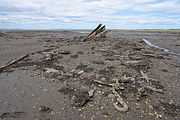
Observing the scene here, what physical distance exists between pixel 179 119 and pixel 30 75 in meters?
7.17

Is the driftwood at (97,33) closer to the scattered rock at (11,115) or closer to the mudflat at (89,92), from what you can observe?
the mudflat at (89,92)

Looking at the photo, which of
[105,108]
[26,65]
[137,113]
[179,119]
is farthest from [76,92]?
[26,65]

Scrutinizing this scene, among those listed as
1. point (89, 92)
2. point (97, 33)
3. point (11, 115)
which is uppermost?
point (97, 33)

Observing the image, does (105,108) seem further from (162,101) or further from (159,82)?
(159,82)

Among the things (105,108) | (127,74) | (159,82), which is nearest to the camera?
(105,108)

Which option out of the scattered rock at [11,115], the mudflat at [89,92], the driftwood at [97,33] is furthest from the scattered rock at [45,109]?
the driftwood at [97,33]

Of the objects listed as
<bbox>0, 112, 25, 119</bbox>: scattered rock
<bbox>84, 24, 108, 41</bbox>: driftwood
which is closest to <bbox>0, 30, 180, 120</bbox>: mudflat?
<bbox>0, 112, 25, 119</bbox>: scattered rock

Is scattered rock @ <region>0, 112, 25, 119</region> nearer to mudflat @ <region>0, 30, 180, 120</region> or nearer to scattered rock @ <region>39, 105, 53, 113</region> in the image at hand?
mudflat @ <region>0, 30, 180, 120</region>

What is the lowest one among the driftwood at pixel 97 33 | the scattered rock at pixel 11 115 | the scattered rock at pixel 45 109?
the scattered rock at pixel 11 115

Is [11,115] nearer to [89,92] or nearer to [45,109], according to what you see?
[45,109]

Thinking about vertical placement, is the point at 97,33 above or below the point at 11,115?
above

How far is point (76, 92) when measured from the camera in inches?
311

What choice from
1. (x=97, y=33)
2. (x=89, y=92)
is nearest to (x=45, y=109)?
(x=89, y=92)

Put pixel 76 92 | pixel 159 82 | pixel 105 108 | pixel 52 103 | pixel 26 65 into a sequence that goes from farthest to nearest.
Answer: pixel 26 65 < pixel 159 82 < pixel 76 92 < pixel 52 103 < pixel 105 108
